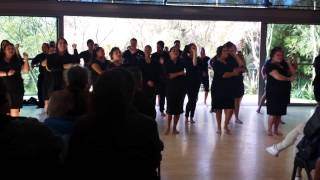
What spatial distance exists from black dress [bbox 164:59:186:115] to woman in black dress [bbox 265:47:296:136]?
4.44ft

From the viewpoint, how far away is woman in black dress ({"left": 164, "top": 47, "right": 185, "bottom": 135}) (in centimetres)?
740

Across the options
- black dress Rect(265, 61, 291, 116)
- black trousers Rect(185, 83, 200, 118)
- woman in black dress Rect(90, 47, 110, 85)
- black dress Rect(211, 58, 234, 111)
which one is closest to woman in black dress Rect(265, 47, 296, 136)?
black dress Rect(265, 61, 291, 116)

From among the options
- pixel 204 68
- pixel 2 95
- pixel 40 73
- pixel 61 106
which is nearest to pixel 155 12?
pixel 204 68

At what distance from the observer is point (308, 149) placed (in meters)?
3.85

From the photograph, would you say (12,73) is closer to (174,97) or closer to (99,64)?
(99,64)

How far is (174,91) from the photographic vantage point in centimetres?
743

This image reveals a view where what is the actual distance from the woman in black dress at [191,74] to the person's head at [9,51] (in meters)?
2.74

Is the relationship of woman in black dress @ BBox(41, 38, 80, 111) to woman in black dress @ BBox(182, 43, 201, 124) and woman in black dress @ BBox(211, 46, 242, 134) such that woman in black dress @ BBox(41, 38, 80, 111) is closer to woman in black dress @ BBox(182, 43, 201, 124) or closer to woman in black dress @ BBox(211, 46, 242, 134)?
woman in black dress @ BBox(182, 43, 201, 124)

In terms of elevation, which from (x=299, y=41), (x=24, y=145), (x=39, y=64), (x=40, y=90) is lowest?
(x=40, y=90)

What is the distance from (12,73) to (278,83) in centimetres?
406

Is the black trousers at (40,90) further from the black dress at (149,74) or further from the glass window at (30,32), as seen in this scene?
the black dress at (149,74)

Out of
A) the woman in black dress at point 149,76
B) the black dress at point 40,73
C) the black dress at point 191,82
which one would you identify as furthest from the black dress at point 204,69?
the black dress at point 40,73

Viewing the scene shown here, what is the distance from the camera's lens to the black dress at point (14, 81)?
7.16 metres

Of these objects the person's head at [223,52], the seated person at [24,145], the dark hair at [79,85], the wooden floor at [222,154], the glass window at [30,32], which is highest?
the glass window at [30,32]
